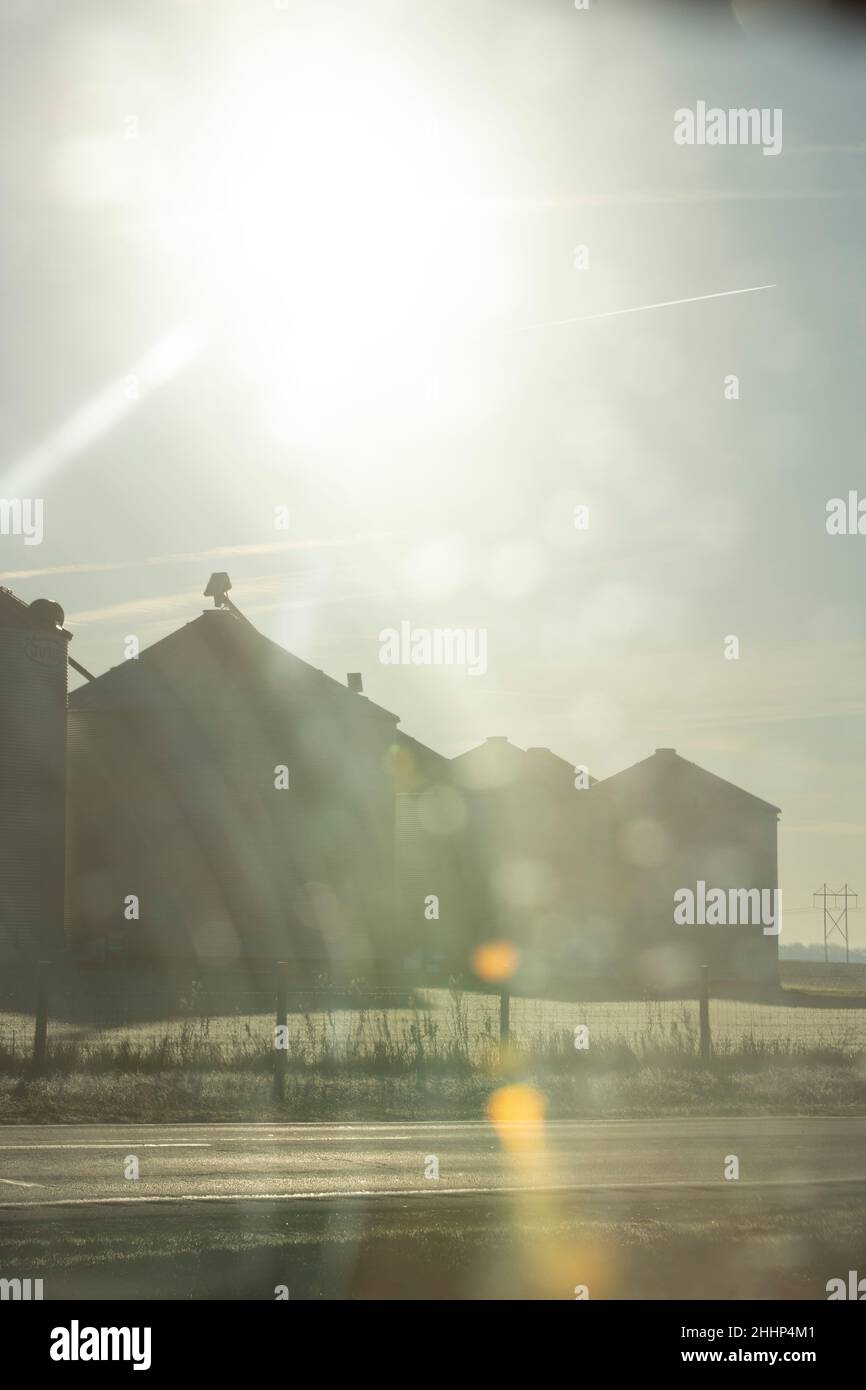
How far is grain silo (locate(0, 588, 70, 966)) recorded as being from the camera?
3922 cm

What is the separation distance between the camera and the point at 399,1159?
12047 mm

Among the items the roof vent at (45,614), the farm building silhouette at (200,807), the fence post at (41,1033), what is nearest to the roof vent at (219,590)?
the farm building silhouette at (200,807)

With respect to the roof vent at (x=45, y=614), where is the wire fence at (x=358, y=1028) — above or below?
below

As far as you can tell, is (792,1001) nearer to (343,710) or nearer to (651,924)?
(651,924)

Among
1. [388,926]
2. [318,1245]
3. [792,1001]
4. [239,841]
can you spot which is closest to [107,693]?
[239,841]

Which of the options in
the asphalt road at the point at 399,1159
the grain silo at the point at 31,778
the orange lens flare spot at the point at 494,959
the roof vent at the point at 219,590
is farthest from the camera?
the orange lens flare spot at the point at 494,959

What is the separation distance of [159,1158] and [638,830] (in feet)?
157

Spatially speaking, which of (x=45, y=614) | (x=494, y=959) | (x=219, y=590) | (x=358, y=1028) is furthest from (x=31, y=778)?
(x=494, y=959)

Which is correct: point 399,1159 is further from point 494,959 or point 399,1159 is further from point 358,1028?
point 494,959

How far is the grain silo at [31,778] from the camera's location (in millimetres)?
39219

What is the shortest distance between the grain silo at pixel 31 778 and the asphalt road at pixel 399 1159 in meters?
25.8

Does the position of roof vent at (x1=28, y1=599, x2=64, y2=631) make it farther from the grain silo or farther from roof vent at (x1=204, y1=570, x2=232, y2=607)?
roof vent at (x1=204, y1=570, x2=232, y2=607)

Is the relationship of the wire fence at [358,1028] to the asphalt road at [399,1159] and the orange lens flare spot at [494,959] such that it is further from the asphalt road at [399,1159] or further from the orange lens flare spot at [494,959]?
the orange lens flare spot at [494,959]
